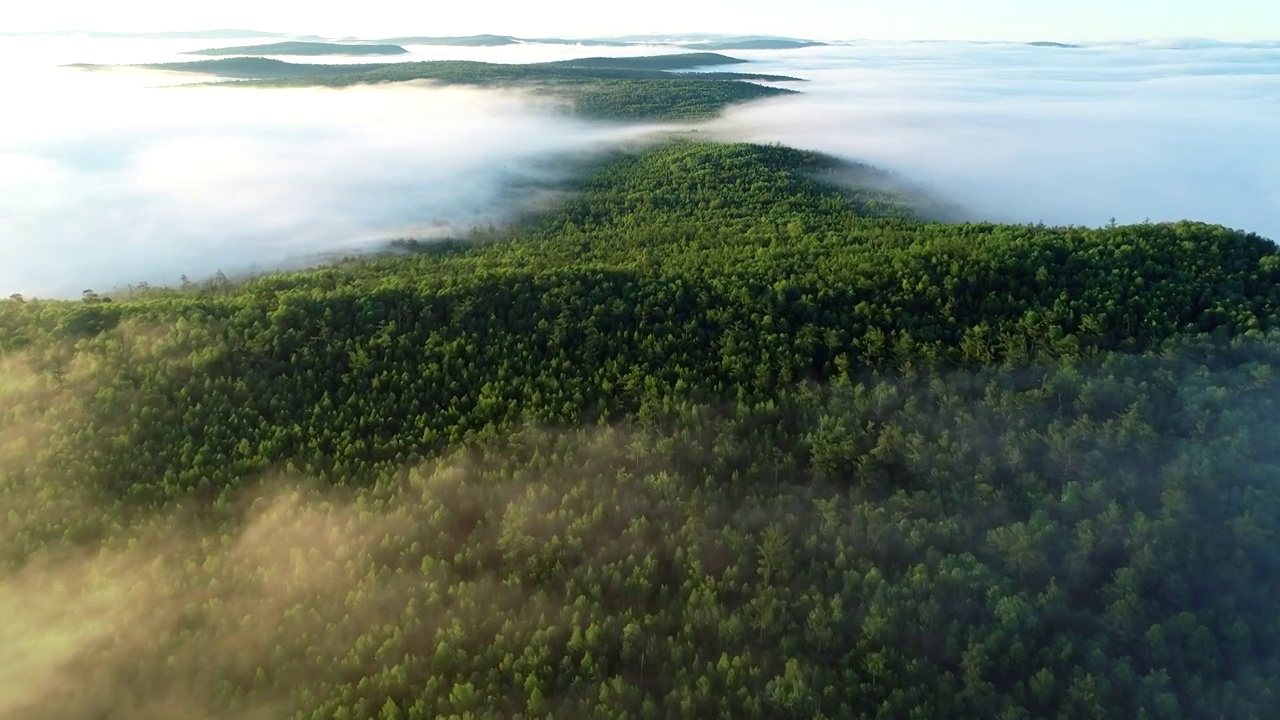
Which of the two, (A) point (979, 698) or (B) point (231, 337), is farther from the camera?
(B) point (231, 337)

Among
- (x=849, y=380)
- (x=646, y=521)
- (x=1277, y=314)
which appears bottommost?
(x=646, y=521)

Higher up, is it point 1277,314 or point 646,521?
point 1277,314

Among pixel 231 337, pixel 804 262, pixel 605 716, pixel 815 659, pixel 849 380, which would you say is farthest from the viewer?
pixel 804 262

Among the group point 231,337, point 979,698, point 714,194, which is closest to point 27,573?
point 231,337

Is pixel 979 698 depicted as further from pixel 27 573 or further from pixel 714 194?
pixel 714 194

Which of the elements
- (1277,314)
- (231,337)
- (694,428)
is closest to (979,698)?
(694,428)

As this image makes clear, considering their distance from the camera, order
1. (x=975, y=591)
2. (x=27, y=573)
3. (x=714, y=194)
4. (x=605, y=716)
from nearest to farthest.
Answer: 1. (x=605, y=716)
2. (x=975, y=591)
3. (x=27, y=573)
4. (x=714, y=194)

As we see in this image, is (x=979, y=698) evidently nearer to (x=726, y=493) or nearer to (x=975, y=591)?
(x=975, y=591)
